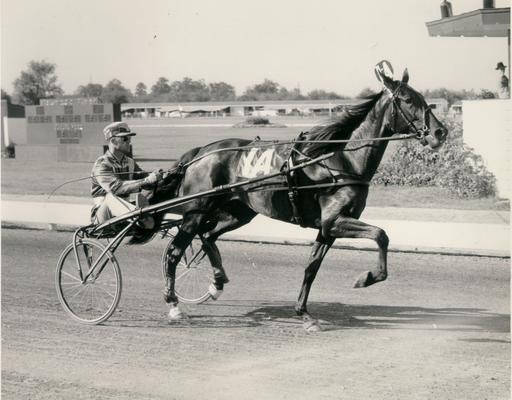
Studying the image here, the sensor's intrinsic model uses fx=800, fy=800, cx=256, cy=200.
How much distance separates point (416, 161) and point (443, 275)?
8120mm

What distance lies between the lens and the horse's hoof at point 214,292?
26.8 feet

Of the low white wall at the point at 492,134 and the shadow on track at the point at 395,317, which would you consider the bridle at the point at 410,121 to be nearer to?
the shadow on track at the point at 395,317

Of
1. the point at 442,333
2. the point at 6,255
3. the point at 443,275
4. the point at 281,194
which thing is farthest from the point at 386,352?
the point at 6,255

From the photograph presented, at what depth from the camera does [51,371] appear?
20.0ft

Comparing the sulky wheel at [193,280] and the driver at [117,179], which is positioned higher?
the driver at [117,179]

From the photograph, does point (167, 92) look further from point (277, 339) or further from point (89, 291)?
point (277, 339)

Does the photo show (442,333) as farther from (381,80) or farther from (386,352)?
(381,80)

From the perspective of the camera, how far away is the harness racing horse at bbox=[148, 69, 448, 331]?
6.75 meters

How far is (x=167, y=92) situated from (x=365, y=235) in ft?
63.8

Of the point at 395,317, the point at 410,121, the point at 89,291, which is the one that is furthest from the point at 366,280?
the point at 89,291

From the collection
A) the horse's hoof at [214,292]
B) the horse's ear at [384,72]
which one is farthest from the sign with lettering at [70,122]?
the horse's ear at [384,72]

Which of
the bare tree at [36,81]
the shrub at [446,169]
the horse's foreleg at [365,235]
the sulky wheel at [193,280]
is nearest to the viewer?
the horse's foreleg at [365,235]

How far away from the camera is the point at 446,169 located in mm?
16344

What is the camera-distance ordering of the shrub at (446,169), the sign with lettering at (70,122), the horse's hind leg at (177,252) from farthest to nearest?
the sign with lettering at (70,122) < the shrub at (446,169) < the horse's hind leg at (177,252)
